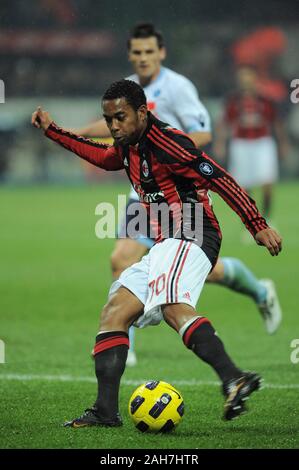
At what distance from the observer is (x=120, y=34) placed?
27766mm

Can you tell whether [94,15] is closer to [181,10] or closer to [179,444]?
[181,10]

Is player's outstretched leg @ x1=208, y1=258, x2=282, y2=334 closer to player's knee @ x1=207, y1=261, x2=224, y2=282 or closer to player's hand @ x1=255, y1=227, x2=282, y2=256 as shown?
player's knee @ x1=207, y1=261, x2=224, y2=282

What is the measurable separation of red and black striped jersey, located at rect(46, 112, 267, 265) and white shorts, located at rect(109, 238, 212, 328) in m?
0.10

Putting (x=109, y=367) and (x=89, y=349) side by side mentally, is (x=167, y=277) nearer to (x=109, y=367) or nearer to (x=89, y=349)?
(x=109, y=367)

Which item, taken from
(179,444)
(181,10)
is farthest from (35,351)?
(181,10)

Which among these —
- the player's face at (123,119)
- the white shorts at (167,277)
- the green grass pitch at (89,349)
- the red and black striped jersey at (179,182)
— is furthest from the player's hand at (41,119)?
the green grass pitch at (89,349)

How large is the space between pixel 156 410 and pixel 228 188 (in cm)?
118

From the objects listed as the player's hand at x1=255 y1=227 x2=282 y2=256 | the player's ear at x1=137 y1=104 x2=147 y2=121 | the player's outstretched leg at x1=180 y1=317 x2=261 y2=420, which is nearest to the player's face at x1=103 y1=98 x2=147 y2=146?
the player's ear at x1=137 y1=104 x2=147 y2=121

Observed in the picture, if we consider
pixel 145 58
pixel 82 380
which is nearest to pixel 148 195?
pixel 82 380

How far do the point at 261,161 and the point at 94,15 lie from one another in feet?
43.9

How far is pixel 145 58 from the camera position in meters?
7.93

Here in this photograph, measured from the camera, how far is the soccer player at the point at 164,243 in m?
5.26

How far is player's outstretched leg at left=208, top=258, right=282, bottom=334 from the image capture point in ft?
25.6

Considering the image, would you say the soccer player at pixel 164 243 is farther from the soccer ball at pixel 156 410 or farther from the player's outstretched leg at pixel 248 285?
the player's outstretched leg at pixel 248 285
